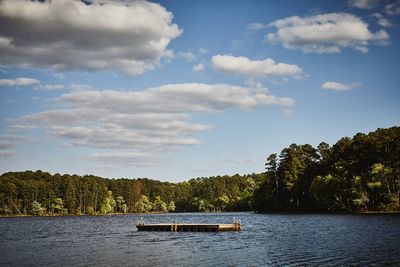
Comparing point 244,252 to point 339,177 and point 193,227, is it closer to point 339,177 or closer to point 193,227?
point 193,227

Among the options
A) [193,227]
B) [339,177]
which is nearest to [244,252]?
[193,227]

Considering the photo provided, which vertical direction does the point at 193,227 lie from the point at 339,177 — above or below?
below

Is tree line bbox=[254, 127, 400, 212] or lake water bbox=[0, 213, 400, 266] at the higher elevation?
tree line bbox=[254, 127, 400, 212]

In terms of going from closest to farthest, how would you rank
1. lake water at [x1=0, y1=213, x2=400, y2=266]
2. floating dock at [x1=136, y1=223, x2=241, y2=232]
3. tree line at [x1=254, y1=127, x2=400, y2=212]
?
lake water at [x1=0, y1=213, x2=400, y2=266] → floating dock at [x1=136, y1=223, x2=241, y2=232] → tree line at [x1=254, y1=127, x2=400, y2=212]

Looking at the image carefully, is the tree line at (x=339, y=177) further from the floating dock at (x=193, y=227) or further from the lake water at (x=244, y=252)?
the lake water at (x=244, y=252)

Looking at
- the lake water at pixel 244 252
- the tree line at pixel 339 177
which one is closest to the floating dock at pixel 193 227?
the lake water at pixel 244 252

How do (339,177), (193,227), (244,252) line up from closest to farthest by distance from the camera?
(244,252)
(193,227)
(339,177)

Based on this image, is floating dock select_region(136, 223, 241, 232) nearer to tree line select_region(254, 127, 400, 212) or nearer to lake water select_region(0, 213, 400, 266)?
lake water select_region(0, 213, 400, 266)

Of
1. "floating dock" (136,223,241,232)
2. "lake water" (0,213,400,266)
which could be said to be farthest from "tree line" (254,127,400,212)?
"lake water" (0,213,400,266)

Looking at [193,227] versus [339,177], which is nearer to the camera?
[193,227]

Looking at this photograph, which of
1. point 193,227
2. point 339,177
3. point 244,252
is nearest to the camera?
point 244,252

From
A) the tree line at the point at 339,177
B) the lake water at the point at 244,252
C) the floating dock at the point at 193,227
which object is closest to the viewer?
the lake water at the point at 244,252

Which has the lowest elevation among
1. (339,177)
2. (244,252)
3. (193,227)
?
(244,252)

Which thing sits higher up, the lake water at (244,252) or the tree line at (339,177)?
the tree line at (339,177)
